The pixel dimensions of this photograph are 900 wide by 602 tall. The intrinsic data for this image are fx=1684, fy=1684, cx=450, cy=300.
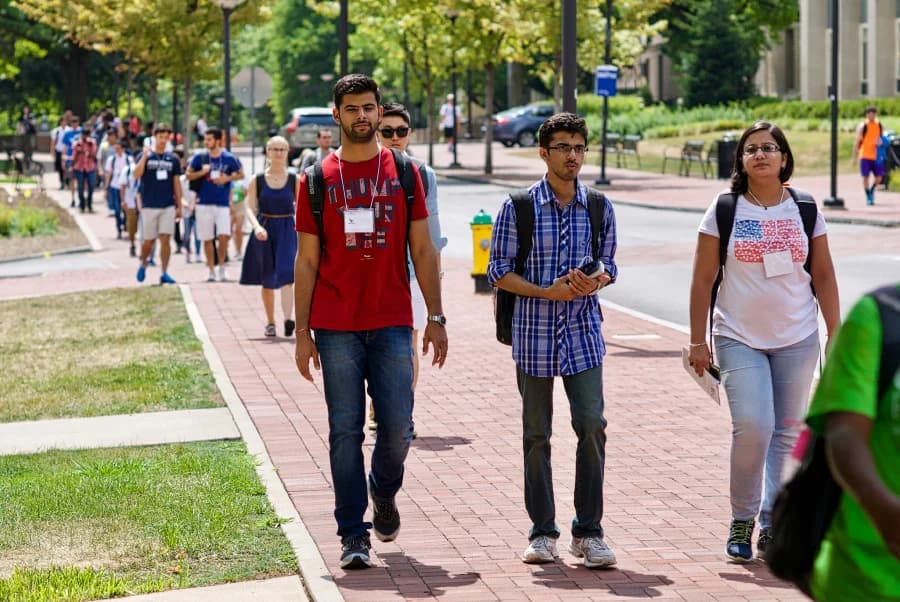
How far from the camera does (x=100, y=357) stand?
44.7 feet

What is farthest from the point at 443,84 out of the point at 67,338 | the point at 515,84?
the point at 67,338

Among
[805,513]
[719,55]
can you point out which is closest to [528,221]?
[805,513]

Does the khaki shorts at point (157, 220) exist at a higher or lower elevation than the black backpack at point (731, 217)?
lower

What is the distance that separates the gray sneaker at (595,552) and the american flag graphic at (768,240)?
1250mm

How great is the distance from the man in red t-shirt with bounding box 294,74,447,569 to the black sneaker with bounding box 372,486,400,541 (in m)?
0.16

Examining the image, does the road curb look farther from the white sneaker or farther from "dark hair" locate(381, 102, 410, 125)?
"dark hair" locate(381, 102, 410, 125)

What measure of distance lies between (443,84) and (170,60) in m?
39.8

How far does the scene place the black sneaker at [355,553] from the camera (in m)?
6.62

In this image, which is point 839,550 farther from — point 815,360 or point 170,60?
point 170,60

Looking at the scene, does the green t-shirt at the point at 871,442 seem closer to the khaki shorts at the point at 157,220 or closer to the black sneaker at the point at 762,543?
the black sneaker at the point at 762,543

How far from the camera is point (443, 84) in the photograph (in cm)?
8062

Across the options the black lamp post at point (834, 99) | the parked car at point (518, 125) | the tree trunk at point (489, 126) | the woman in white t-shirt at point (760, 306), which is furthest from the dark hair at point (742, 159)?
the parked car at point (518, 125)

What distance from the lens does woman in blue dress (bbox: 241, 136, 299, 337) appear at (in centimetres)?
1420

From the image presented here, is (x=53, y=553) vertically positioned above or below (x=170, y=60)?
below
